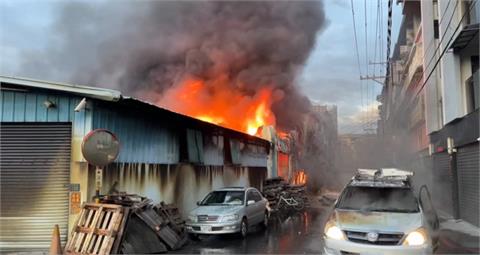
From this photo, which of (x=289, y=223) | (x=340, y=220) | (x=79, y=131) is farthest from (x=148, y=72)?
(x=340, y=220)

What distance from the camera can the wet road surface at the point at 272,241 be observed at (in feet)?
31.5

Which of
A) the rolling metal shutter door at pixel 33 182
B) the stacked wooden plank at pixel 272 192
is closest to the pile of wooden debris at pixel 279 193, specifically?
the stacked wooden plank at pixel 272 192

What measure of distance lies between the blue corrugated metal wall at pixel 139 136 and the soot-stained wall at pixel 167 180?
23cm

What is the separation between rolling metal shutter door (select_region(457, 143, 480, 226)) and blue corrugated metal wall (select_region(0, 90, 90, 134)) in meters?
10.9

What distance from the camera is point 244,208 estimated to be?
11.5 m

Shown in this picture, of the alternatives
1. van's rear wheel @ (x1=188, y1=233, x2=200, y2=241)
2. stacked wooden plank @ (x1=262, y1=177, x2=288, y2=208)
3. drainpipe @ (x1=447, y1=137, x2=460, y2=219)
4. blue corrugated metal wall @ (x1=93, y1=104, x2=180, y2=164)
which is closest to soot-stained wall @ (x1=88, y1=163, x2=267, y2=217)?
blue corrugated metal wall @ (x1=93, y1=104, x2=180, y2=164)

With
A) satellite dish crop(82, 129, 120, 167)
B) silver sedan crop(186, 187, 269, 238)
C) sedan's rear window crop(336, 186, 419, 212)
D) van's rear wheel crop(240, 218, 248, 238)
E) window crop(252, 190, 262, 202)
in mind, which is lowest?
van's rear wheel crop(240, 218, 248, 238)

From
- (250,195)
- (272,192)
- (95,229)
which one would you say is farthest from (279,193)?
(95,229)

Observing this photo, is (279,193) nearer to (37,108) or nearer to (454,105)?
(454,105)

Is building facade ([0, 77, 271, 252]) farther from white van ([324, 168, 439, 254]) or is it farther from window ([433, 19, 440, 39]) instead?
window ([433, 19, 440, 39])

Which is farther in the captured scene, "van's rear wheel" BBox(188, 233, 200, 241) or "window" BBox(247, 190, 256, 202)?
"window" BBox(247, 190, 256, 202)

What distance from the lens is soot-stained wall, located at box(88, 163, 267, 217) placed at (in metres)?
10.3

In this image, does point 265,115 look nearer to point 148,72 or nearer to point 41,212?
point 148,72

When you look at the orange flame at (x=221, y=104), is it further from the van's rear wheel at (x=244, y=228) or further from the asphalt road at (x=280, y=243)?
the van's rear wheel at (x=244, y=228)
